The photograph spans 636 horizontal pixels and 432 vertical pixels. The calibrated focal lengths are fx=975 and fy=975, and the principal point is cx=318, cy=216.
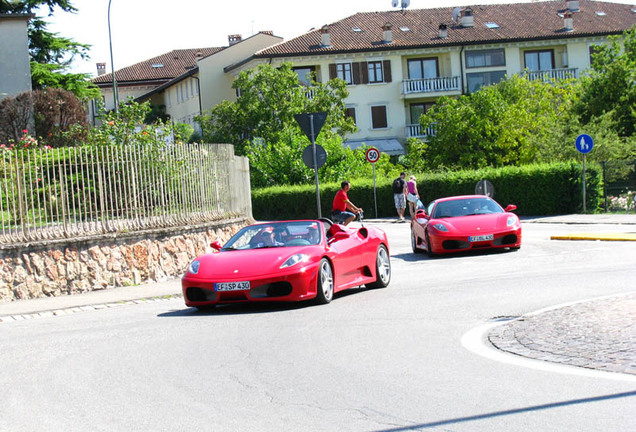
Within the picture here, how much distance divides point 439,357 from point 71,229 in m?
10.1

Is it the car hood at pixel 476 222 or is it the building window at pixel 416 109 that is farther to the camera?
the building window at pixel 416 109

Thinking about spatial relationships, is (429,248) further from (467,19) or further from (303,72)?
(467,19)

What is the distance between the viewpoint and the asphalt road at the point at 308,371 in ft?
20.2

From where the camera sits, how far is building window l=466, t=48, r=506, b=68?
2798 inches

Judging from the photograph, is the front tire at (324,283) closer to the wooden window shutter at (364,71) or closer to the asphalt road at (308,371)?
the asphalt road at (308,371)

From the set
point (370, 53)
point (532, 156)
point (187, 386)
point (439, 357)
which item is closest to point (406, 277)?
point (439, 357)

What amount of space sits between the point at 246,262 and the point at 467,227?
8721 millimetres

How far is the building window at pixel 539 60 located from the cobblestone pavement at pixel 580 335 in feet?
207

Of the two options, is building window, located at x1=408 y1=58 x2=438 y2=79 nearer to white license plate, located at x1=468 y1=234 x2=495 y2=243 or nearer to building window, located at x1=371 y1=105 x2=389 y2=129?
building window, located at x1=371 y1=105 x2=389 y2=129

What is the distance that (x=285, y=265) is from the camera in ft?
41.1

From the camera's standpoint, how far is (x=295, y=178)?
1938 inches

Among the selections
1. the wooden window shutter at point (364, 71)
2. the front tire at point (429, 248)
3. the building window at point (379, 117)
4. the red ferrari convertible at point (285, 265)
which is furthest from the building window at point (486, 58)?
the red ferrari convertible at point (285, 265)

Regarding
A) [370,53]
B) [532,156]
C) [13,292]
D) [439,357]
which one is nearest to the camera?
[439,357]

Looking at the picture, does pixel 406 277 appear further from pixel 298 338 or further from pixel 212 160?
pixel 298 338
